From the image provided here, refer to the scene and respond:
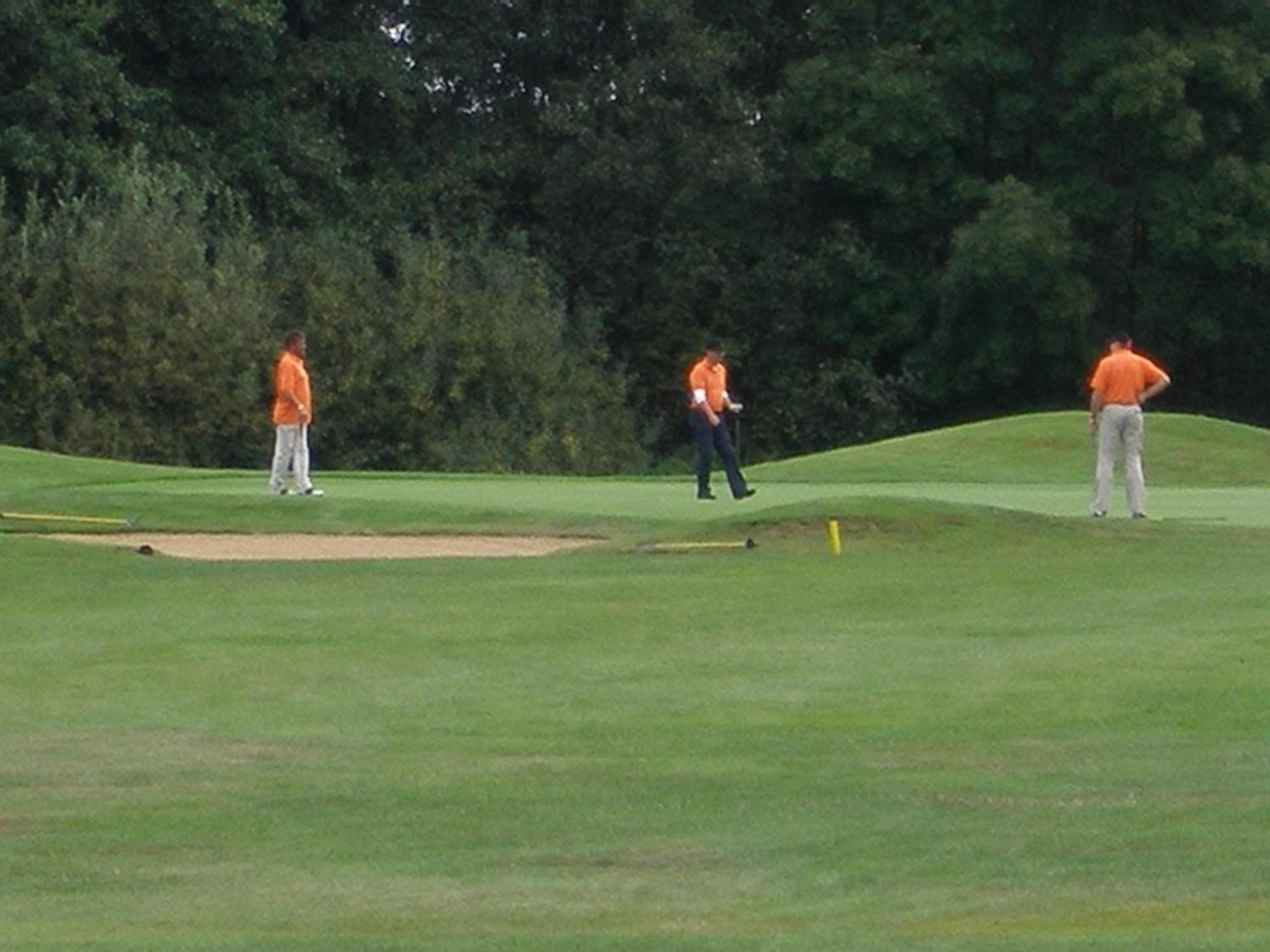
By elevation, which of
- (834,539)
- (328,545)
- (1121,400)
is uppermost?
(1121,400)

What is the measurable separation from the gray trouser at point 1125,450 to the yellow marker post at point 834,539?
4325 millimetres

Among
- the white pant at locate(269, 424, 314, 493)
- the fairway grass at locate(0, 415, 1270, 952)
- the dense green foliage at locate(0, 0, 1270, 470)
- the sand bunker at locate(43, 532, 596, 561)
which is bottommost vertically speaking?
the fairway grass at locate(0, 415, 1270, 952)

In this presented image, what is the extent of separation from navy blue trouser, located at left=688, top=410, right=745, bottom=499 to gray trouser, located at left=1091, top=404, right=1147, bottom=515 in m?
4.28

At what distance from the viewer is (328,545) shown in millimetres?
24844

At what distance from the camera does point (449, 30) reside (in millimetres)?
59094

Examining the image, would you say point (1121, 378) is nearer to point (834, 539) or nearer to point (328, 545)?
point (834, 539)

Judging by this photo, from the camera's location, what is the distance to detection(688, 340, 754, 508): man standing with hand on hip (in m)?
28.9

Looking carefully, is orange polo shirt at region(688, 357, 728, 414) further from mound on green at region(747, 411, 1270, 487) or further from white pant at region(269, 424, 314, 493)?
mound on green at region(747, 411, 1270, 487)

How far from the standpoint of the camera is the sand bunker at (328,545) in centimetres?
2372

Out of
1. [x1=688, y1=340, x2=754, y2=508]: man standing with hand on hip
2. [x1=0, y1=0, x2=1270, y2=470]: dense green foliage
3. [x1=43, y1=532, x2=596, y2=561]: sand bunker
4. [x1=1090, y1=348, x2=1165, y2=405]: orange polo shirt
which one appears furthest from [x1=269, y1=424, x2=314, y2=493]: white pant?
[x1=0, y1=0, x2=1270, y2=470]: dense green foliage

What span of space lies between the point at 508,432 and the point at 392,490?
21094 mm

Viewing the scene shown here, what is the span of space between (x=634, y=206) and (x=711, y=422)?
31266mm

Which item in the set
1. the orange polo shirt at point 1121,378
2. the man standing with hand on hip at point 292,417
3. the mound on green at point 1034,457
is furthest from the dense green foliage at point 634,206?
the orange polo shirt at point 1121,378

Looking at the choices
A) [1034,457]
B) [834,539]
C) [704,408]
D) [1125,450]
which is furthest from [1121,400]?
[1034,457]
